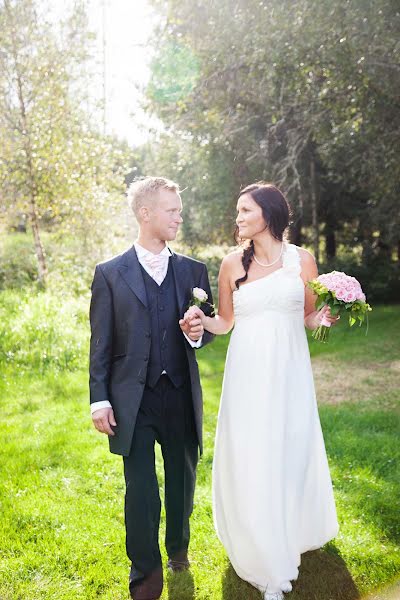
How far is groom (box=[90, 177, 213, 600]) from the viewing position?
337 centimetres

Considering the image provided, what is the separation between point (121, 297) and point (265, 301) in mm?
838

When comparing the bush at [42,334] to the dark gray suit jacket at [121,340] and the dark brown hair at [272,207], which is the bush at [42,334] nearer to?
the dark gray suit jacket at [121,340]

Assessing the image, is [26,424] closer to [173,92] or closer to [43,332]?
[43,332]

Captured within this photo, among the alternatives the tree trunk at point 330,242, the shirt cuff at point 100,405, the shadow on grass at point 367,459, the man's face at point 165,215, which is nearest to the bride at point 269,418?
the man's face at point 165,215

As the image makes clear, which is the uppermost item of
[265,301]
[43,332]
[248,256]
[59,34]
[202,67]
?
[59,34]

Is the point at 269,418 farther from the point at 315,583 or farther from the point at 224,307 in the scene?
the point at 315,583

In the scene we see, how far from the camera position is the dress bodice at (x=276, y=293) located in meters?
3.51

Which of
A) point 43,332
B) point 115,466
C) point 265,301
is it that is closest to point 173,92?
point 43,332

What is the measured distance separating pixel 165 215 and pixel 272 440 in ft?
4.69

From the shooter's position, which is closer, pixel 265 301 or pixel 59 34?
pixel 265 301

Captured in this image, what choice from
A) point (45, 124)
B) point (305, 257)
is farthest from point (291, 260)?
point (45, 124)

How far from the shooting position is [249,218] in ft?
11.6

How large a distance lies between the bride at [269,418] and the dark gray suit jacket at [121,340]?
31 cm

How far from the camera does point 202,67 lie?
36.5ft
